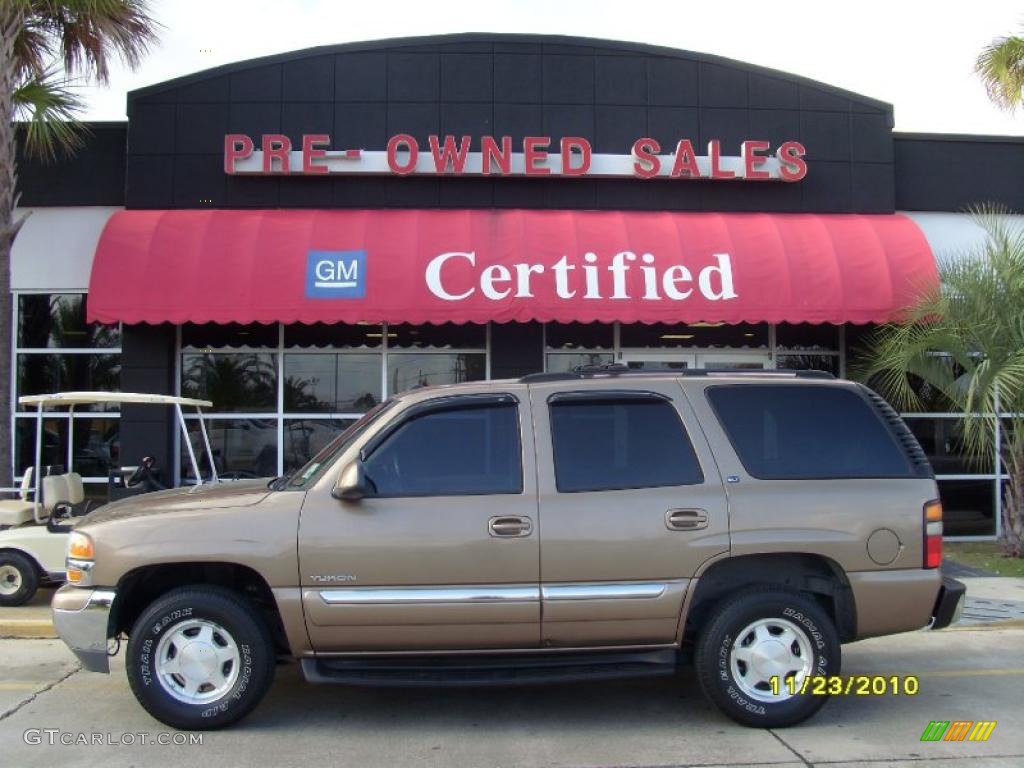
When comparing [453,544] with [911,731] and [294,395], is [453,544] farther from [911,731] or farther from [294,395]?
[294,395]

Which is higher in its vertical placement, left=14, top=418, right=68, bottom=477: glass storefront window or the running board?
left=14, top=418, right=68, bottom=477: glass storefront window

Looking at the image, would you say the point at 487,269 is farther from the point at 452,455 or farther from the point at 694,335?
the point at 452,455

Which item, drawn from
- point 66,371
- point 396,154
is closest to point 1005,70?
point 396,154

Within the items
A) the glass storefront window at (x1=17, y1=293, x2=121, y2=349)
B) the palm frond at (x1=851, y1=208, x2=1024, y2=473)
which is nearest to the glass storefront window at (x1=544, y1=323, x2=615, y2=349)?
the palm frond at (x1=851, y1=208, x2=1024, y2=473)

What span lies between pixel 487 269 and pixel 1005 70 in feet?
24.2

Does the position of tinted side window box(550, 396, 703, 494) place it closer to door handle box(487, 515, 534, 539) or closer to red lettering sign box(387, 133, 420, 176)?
door handle box(487, 515, 534, 539)

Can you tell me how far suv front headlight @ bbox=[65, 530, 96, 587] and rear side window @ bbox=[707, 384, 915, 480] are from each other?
3.67 metres

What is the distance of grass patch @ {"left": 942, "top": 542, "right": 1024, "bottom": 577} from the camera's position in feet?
34.0

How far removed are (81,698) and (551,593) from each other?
3.28 meters

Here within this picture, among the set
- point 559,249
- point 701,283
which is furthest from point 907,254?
point 559,249

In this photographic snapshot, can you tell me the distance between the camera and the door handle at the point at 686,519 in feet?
16.9

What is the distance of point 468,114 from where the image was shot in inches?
494

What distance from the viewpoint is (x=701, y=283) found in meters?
11.5
